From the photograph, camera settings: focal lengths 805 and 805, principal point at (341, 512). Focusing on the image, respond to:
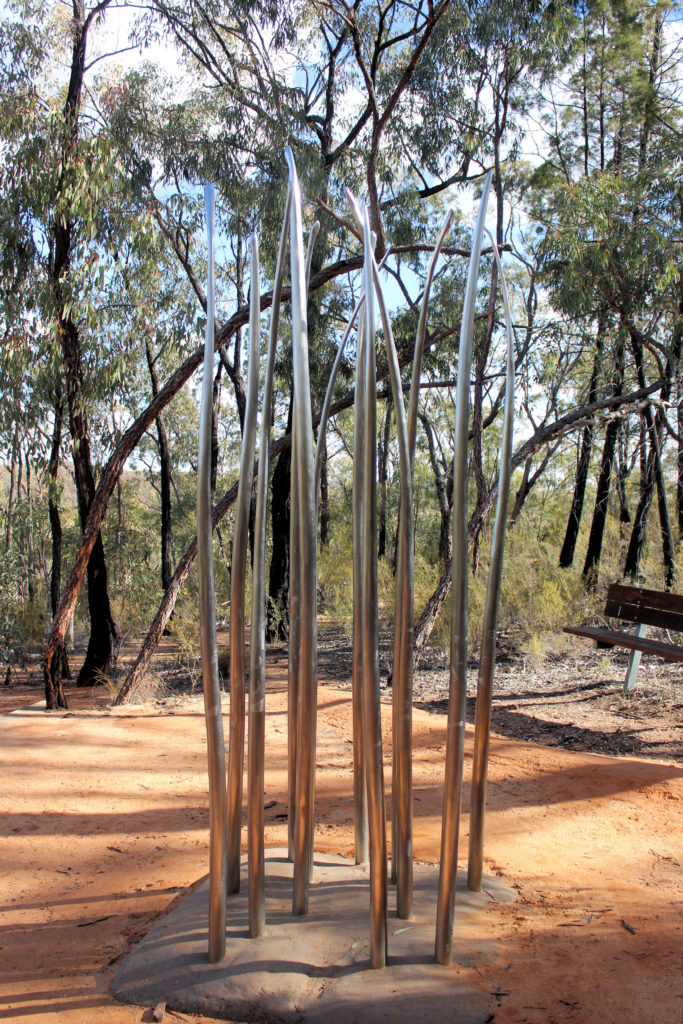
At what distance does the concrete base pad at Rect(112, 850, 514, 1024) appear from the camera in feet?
5.62

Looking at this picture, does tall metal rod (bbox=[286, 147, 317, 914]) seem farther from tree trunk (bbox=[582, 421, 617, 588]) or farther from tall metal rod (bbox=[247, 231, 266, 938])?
tree trunk (bbox=[582, 421, 617, 588])

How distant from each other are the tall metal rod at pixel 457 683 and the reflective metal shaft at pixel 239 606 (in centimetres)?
49

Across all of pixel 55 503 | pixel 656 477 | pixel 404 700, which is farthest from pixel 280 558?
pixel 404 700

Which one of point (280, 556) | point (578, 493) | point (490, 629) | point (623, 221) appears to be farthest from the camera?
point (578, 493)

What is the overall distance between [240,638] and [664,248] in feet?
25.4

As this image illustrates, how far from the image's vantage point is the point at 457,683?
1.96m

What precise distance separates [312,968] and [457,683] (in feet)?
2.40

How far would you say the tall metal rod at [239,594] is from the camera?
1934mm

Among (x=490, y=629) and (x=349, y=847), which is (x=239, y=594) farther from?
(x=349, y=847)

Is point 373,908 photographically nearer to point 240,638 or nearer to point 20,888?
point 240,638

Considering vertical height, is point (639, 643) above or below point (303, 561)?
below

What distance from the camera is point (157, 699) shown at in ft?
21.4

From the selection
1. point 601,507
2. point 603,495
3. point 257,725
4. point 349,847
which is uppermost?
point 603,495

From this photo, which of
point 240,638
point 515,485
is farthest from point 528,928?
point 515,485
